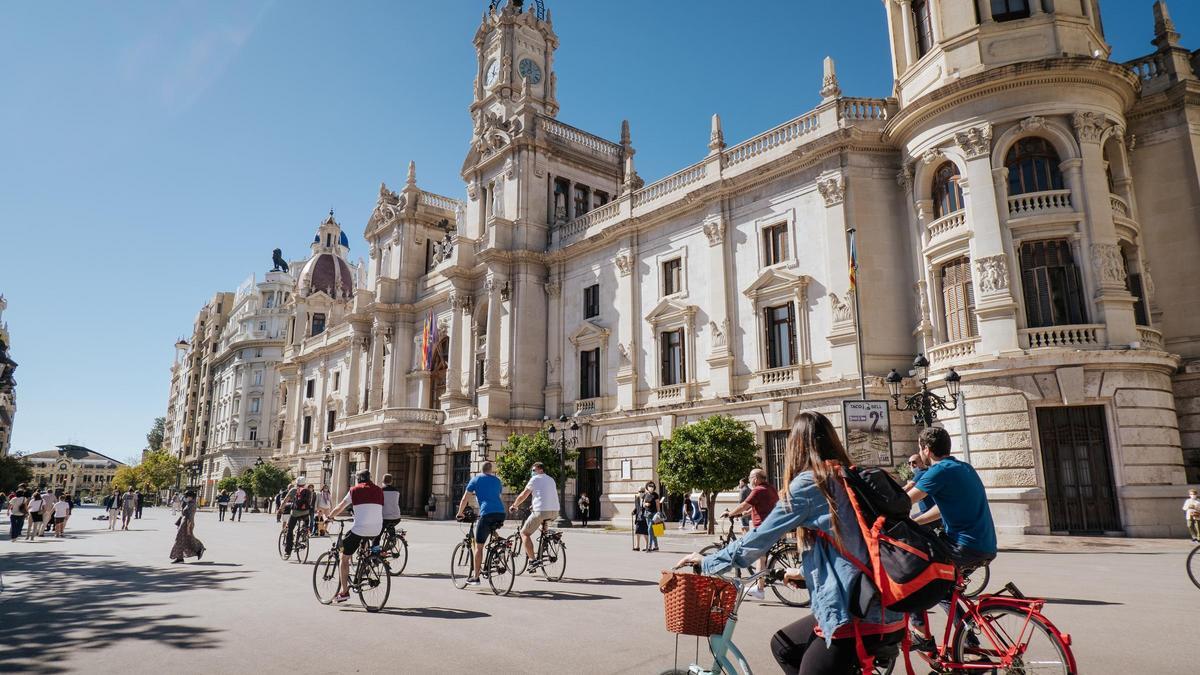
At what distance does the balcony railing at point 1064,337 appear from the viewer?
61.9 ft

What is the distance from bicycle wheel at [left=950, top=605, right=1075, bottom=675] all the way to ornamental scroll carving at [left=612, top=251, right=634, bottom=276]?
27766 mm

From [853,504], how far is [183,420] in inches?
4678

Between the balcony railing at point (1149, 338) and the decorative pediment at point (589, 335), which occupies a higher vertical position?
the decorative pediment at point (589, 335)

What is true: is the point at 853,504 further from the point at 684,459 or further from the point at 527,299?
the point at 527,299

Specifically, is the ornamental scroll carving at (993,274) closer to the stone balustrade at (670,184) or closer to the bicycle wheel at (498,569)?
the stone balustrade at (670,184)

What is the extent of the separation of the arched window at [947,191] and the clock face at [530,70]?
2817 cm

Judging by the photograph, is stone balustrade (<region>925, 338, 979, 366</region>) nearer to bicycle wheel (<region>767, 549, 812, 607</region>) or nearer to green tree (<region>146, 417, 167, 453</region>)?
bicycle wheel (<region>767, 549, 812, 607</region>)

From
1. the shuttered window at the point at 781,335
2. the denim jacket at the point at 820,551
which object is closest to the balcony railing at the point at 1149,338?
the shuttered window at the point at 781,335

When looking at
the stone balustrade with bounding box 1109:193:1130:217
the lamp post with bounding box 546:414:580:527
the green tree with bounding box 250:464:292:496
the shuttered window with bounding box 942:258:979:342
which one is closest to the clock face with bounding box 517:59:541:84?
the lamp post with bounding box 546:414:580:527

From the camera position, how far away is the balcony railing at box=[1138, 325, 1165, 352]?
63.2 ft

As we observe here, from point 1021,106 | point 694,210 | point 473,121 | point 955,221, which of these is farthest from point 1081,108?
point 473,121

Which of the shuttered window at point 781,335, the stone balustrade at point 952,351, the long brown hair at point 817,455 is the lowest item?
the long brown hair at point 817,455

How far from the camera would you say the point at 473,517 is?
11586 millimetres

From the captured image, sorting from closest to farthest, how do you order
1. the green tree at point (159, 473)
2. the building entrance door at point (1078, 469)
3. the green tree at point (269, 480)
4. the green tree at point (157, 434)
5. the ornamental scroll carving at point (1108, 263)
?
the building entrance door at point (1078, 469) < the ornamental scroll carving at point (1108, 263) < the green tree at point (269, 480) < the green tree at point (159, 473) < the green tree at point (157, 434)
